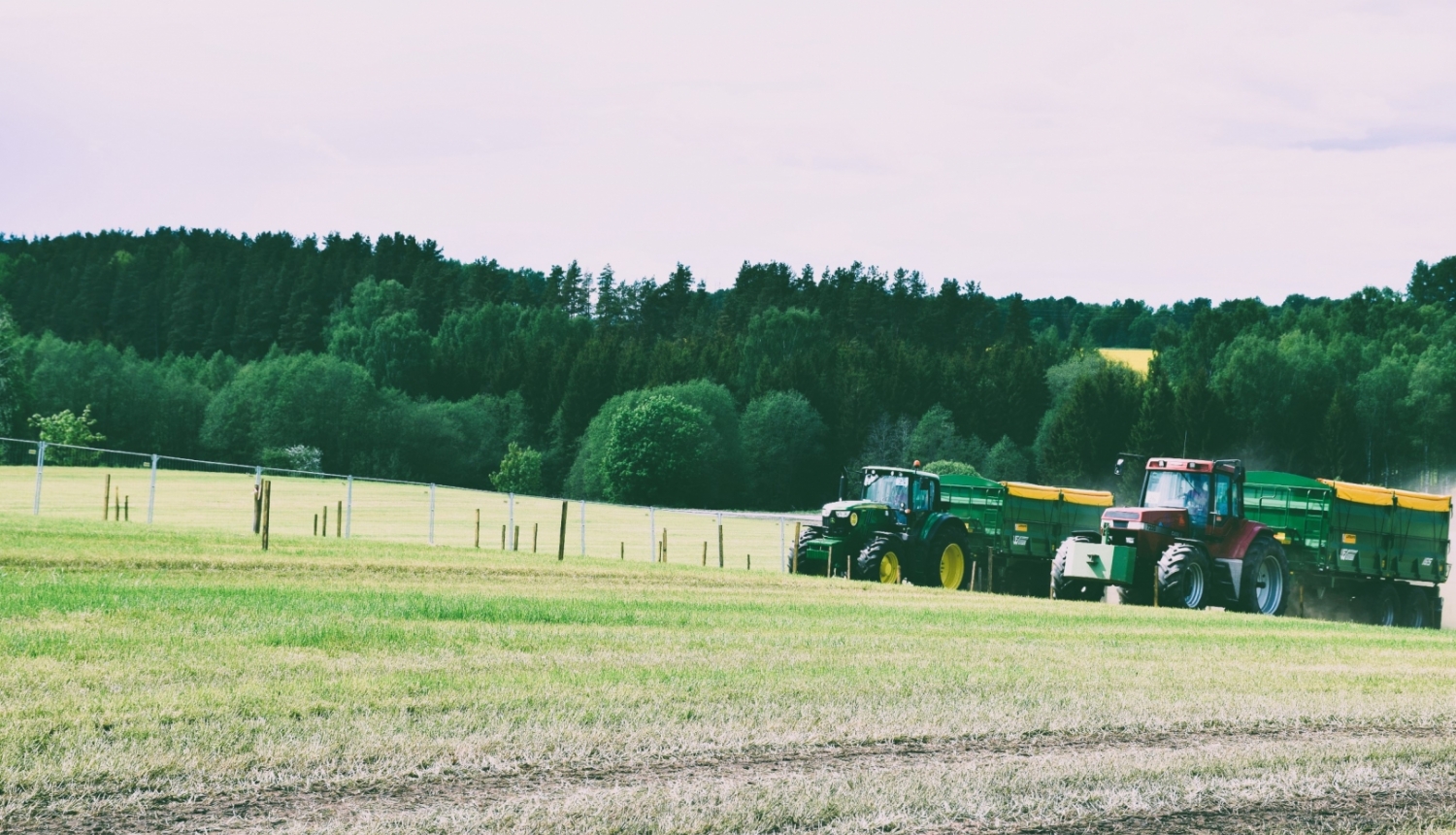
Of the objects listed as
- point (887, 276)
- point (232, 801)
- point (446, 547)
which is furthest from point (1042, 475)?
point (232, 801)

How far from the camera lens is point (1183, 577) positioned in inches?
1001

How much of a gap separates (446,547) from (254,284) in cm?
12615

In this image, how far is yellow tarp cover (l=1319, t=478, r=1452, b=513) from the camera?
92.4 ft

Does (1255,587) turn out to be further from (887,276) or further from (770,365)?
(887,276)

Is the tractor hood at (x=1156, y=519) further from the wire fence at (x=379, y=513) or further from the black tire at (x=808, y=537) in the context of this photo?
the wire fence at (x=379, y=513)

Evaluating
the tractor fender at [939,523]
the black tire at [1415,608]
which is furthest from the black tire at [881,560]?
the black tire at [1415,608]

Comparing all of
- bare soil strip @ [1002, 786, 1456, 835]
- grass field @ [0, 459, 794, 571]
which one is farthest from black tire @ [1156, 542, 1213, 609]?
grass field @ [0, 459, 794, 571]

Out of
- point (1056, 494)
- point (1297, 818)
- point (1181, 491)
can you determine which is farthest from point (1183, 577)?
point (1297, 818)

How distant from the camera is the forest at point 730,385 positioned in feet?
326

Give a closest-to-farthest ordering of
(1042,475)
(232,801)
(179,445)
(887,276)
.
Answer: (232,801) < (1042,475) < (179,445) < (887,276)

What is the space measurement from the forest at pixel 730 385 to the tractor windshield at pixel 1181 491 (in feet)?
193

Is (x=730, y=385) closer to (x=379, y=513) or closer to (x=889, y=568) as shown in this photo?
(x=379, y=513)

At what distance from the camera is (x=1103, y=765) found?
973 cm

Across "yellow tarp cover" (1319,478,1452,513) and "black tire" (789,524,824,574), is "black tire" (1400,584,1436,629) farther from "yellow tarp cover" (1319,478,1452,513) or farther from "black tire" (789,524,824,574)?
"black tire" (789,524,824,574)
